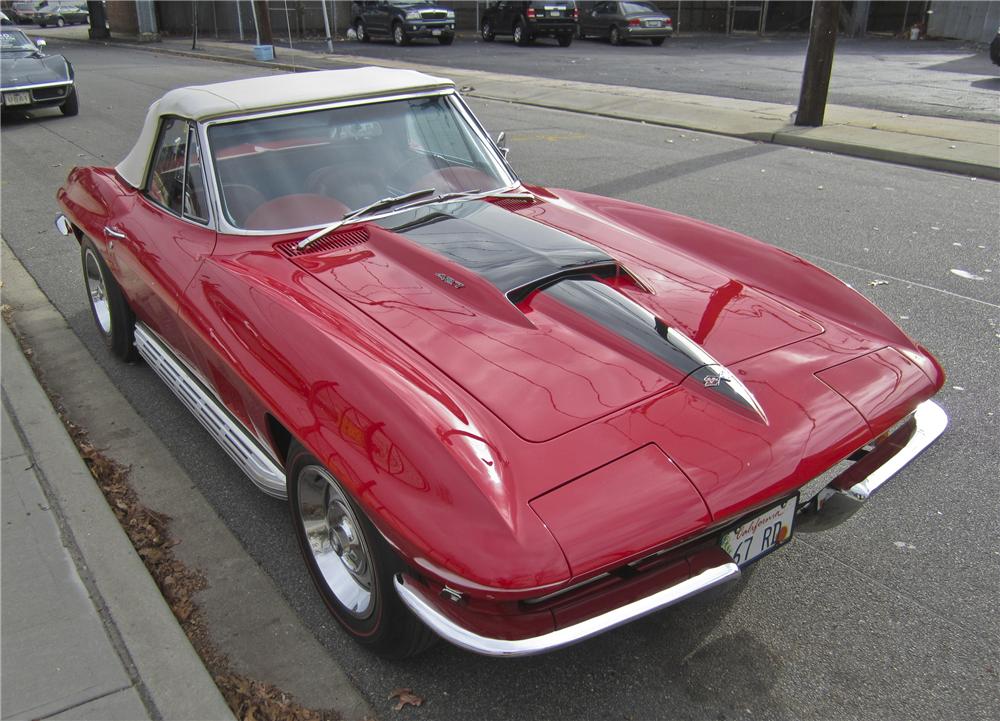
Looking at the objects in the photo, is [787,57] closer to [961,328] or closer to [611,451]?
[961,328]

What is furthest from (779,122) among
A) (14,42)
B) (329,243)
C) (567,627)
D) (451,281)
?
(14,42)

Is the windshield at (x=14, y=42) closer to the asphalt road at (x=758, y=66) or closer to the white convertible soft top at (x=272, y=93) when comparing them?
the asphalt road at (x=758, y=66)

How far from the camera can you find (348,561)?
8.79 ft

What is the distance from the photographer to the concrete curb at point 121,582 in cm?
246

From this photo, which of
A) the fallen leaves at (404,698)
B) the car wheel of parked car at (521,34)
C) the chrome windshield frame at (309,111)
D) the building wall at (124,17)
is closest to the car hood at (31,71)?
the chrome windshield frame at (309,111)

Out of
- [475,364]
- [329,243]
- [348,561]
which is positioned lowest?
[348,561]

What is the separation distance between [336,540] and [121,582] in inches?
32.6

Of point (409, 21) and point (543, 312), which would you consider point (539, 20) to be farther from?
point (543, 312)

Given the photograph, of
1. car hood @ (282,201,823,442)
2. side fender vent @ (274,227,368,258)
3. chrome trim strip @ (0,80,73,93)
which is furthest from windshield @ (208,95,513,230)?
chrome trim strip @ (0,80,73,93)

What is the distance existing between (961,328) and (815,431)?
305 centimetres

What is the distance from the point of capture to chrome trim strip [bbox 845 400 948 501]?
2582mm

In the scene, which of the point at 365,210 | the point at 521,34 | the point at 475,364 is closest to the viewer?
the point at 475,364

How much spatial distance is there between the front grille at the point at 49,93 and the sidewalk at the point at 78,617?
Result: 11.3 m

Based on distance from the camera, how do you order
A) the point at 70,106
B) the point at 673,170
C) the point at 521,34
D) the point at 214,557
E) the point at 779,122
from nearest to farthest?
the point at 214,557 < the point at 673,170 < the point at 779,122 < the point at 70,106 < the point at 521,34
